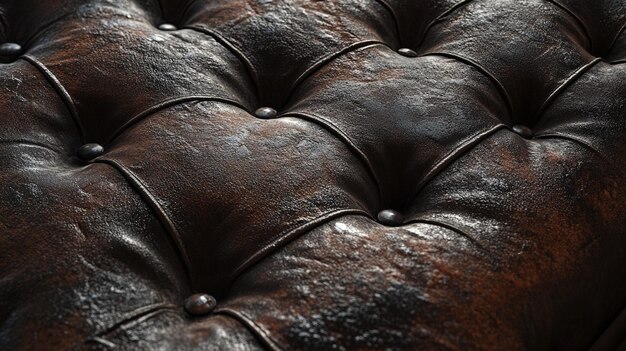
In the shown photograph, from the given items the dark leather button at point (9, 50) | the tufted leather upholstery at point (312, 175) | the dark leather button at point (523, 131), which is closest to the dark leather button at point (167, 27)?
the tufted leather upholstery at point (312, 175)

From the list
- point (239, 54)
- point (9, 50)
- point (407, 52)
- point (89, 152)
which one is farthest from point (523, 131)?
point (9, 50)

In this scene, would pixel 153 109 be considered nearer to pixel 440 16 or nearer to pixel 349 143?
pixel 349 143

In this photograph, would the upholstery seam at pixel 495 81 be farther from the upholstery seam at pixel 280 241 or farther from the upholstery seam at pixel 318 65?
the upholstery seam at pixel 280 241

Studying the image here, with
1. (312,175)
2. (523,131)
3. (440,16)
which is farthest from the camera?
(440,16)

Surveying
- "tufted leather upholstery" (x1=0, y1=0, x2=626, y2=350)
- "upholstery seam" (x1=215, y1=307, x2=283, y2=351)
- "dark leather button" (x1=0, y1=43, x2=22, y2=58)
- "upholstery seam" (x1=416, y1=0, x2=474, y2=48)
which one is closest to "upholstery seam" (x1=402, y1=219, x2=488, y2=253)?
"tufted leather upholstery" (x1=0, y1=0, x2=626, y2=350)

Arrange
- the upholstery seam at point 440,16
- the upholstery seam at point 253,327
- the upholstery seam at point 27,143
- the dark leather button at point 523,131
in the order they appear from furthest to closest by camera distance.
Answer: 1. the upholstery seam at point 440,16
2. the dark leather button at point 523,131
3. the upholstery seam at point 27,143
4. the upholstery seam at point 253,327

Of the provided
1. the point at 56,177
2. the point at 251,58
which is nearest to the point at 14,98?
the point at 56,177

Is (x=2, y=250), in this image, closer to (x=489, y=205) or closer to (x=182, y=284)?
(x=182, y=284)
